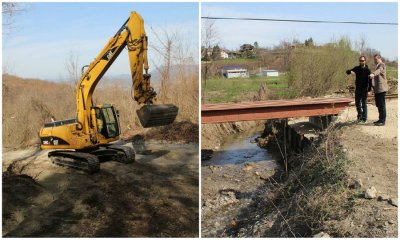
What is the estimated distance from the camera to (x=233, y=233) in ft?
17.0

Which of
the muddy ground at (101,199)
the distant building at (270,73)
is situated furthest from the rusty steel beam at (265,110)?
the distant building at (270,73)

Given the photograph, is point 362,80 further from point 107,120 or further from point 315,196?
point 107,120

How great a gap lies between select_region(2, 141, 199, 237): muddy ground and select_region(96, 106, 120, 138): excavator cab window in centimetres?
66

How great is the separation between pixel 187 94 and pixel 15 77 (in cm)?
279

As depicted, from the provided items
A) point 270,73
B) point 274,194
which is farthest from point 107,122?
point 270,73

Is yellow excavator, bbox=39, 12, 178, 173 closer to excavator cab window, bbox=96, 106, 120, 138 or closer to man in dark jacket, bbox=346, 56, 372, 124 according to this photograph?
excavator cab window, bbox=96, 106, 120, 138

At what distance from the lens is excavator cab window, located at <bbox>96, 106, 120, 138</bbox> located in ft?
18.8

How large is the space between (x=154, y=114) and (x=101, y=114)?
1337mm

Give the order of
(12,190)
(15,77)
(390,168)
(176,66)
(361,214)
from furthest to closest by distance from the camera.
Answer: (176,66) < (390,168) < (15,77) < (12,190) < (361,214)

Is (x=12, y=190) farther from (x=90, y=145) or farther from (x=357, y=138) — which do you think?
(x=357, y=138)

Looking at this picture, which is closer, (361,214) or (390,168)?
(361,214)

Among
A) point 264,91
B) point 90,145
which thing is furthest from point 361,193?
point 264,91

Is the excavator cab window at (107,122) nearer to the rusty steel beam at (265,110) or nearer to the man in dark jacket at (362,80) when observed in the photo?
the rusty steel beam at (265,110)

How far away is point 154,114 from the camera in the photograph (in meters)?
4.80
